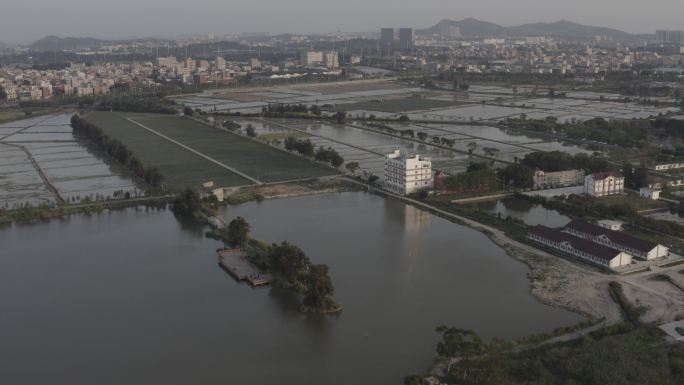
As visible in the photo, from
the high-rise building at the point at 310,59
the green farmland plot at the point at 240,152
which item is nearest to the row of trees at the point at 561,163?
the green farmland plot at the point at 240,152

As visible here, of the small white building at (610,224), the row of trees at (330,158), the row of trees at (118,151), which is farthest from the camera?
the row of trees at (330,158)

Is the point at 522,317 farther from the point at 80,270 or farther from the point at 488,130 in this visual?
the point at 488,130

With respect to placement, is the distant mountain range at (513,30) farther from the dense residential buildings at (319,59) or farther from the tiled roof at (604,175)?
the tiled roof at (604,175)

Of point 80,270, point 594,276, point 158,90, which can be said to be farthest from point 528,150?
point 158,90

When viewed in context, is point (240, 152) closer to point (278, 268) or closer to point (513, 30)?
point (278, 268)

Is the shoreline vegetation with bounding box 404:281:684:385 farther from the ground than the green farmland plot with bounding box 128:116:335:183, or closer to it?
closer to it

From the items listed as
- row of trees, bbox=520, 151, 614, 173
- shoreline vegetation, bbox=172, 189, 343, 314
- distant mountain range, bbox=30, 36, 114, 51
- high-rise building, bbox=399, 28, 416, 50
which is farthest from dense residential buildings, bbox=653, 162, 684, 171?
distant mountain range, bbox=30, 36, 114, 51

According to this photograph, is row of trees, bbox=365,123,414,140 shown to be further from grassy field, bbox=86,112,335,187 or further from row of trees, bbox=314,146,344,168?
row of trees, bbox=314,146,344,168
